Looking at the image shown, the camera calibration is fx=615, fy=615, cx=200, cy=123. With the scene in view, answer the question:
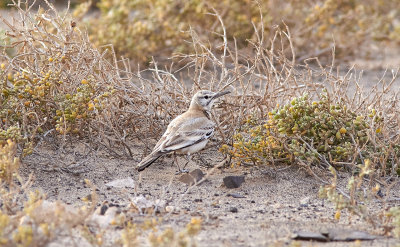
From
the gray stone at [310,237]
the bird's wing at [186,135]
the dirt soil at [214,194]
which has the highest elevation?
the bird's wing at [186,135]

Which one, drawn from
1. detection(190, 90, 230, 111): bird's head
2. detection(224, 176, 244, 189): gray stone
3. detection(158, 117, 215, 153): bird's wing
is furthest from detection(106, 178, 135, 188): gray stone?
detection(190, 90, 230, 111): bird's head

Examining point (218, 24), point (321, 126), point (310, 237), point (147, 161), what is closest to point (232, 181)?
point (147, 161)

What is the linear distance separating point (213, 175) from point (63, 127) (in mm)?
1337

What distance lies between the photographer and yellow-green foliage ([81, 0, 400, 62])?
28.9 feet

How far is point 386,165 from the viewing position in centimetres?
508

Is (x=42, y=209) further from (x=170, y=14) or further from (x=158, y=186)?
(x=170, y=14)

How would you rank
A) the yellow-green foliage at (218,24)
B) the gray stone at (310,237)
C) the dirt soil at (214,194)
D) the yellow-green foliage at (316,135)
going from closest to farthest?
the gray stone at (310,237) → the dirt soil at (214,194) → the yellow-green foliage at (316,135) → the yellow-green foliage at (218,24)

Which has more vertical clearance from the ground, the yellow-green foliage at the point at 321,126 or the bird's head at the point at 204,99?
the bird's head at the point at 204,99

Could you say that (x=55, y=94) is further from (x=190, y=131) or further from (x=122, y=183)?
(x=190, y=131)

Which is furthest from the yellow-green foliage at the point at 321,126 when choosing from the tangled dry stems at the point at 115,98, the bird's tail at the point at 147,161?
the bird's tail at the point at 147,161

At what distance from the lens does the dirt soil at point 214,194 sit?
4.00 m

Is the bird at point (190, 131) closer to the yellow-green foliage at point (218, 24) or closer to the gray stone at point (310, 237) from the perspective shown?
the gray stone at point (310, 237)

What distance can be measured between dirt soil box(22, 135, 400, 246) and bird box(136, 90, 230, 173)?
0.26 meters

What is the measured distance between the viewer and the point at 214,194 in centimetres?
487
